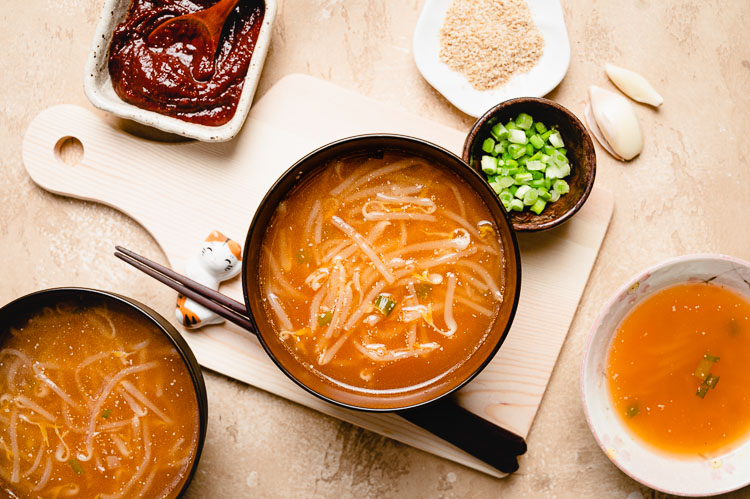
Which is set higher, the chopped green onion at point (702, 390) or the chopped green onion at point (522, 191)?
the chopped green onion at point (522, 191)

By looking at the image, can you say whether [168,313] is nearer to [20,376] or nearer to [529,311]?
[20,376]

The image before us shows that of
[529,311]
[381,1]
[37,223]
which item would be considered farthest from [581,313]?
[37,223]

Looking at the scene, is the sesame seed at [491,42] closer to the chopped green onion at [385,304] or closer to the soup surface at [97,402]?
the chopped green onion at [385,304]

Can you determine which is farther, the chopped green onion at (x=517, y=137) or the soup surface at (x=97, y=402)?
the chopped green onion at (x=517, y=137)

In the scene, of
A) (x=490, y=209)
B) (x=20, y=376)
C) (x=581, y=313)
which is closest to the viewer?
(x=490, y=209)

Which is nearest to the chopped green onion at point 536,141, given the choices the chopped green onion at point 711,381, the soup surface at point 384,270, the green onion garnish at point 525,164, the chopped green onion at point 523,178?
the green onion garnish at point 525,164

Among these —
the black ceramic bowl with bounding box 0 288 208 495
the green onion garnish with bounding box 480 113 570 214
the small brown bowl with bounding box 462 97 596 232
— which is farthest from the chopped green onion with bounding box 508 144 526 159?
the black ceramic bowl with bounding box 0 288 208 495

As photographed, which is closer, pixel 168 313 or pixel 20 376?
pixel 20 376
